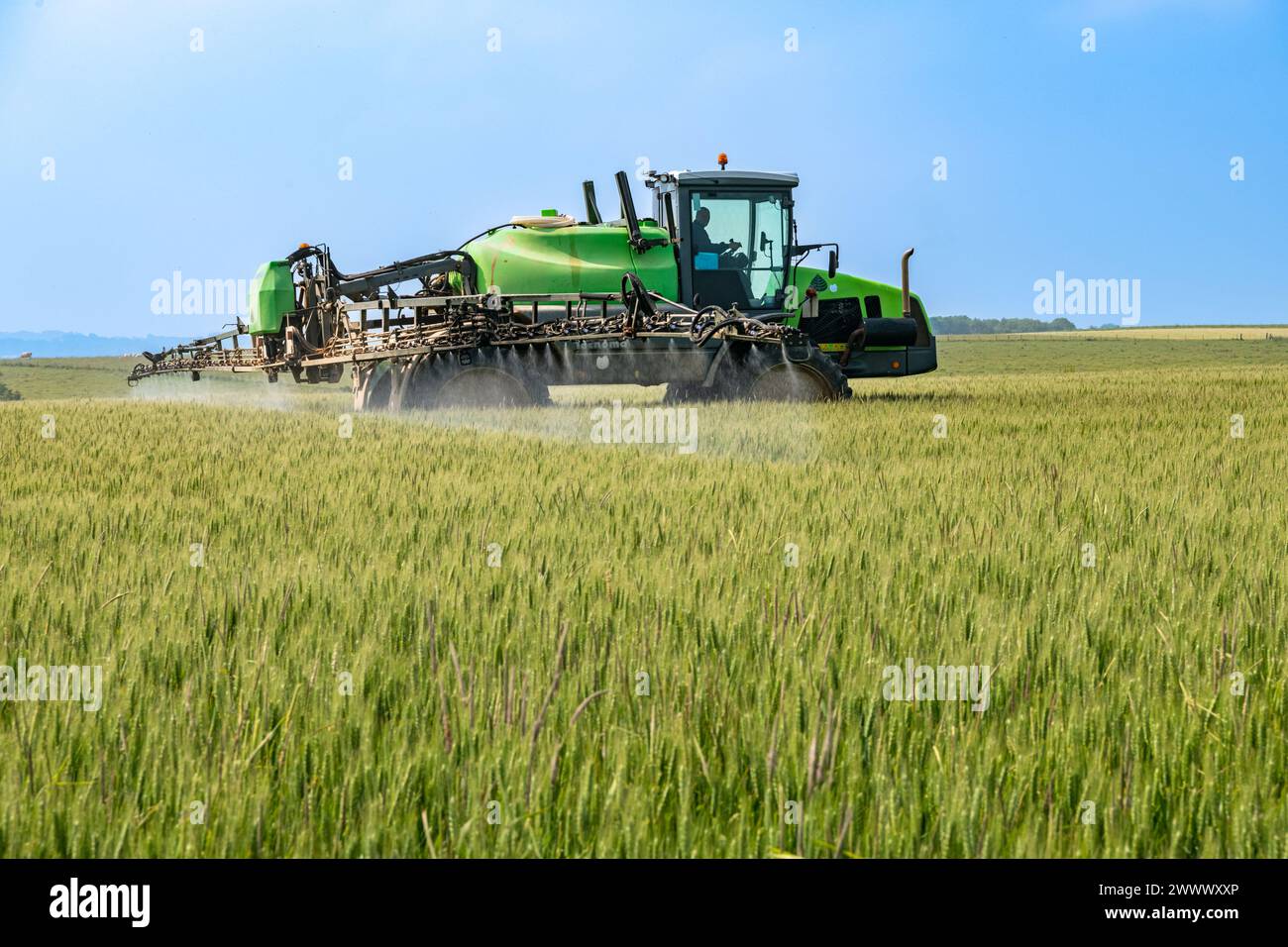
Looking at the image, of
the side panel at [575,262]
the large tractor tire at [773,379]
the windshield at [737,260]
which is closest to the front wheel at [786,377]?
the large tractor tire at [773,379]

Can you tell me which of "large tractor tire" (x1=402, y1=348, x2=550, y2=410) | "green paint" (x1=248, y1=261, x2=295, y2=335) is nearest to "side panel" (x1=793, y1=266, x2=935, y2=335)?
"large tractor tire" (x1=402, y1=348, x2=550, y2=410)

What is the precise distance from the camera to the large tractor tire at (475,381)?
13.7 m

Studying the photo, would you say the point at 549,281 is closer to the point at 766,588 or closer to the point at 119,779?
the point at 766,588

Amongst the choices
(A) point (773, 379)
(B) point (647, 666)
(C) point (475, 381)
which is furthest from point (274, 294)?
(B) point (647, 666)

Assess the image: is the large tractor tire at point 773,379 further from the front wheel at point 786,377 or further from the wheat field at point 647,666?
the wheat field at point 647,666

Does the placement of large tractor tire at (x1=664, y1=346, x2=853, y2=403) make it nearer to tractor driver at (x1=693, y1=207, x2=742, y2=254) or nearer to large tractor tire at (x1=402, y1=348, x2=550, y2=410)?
tractor driver at (x1=693, y1=207, x2=742, y2=254)

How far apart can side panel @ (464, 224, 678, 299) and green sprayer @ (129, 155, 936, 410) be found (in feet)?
0.06

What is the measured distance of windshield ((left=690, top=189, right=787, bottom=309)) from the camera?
14.8 meters

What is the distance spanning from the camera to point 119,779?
7.72 ft

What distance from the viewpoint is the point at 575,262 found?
49.4ft

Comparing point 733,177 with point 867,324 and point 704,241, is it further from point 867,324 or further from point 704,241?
point 867,324

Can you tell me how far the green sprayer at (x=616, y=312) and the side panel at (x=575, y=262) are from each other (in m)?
0.02

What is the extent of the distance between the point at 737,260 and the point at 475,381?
3798 mm
